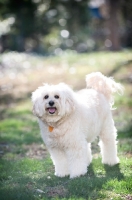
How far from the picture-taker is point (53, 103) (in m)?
6.49

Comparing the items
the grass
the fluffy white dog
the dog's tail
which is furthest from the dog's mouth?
the dog's tail

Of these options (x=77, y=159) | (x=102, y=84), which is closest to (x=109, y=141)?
(x=102, y=84)

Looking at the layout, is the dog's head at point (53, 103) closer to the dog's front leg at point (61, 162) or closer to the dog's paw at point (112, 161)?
the dog's front leg at point (61, 162)

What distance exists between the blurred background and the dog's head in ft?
72.7

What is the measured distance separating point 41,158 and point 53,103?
8.01 feet

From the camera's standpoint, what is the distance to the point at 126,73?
17.6 metres

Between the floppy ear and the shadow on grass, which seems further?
the floppy ear

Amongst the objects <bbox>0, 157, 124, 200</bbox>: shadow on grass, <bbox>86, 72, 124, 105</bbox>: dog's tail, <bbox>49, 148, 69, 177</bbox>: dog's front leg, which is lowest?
<bbox>0, 157, 124, 200</bbox>: shadow on grass

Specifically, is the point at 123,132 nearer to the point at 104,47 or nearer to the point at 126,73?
the point at 126,73

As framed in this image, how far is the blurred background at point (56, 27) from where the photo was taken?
30.3m

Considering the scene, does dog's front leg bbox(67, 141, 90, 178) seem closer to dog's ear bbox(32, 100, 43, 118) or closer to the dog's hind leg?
dog's ear bbox(32, 100, 43, 118)

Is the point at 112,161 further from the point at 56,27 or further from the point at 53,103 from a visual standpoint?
the point at 56,27

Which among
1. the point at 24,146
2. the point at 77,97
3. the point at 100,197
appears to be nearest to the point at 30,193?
the point at 100,197

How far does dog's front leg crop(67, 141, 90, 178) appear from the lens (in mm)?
6699
